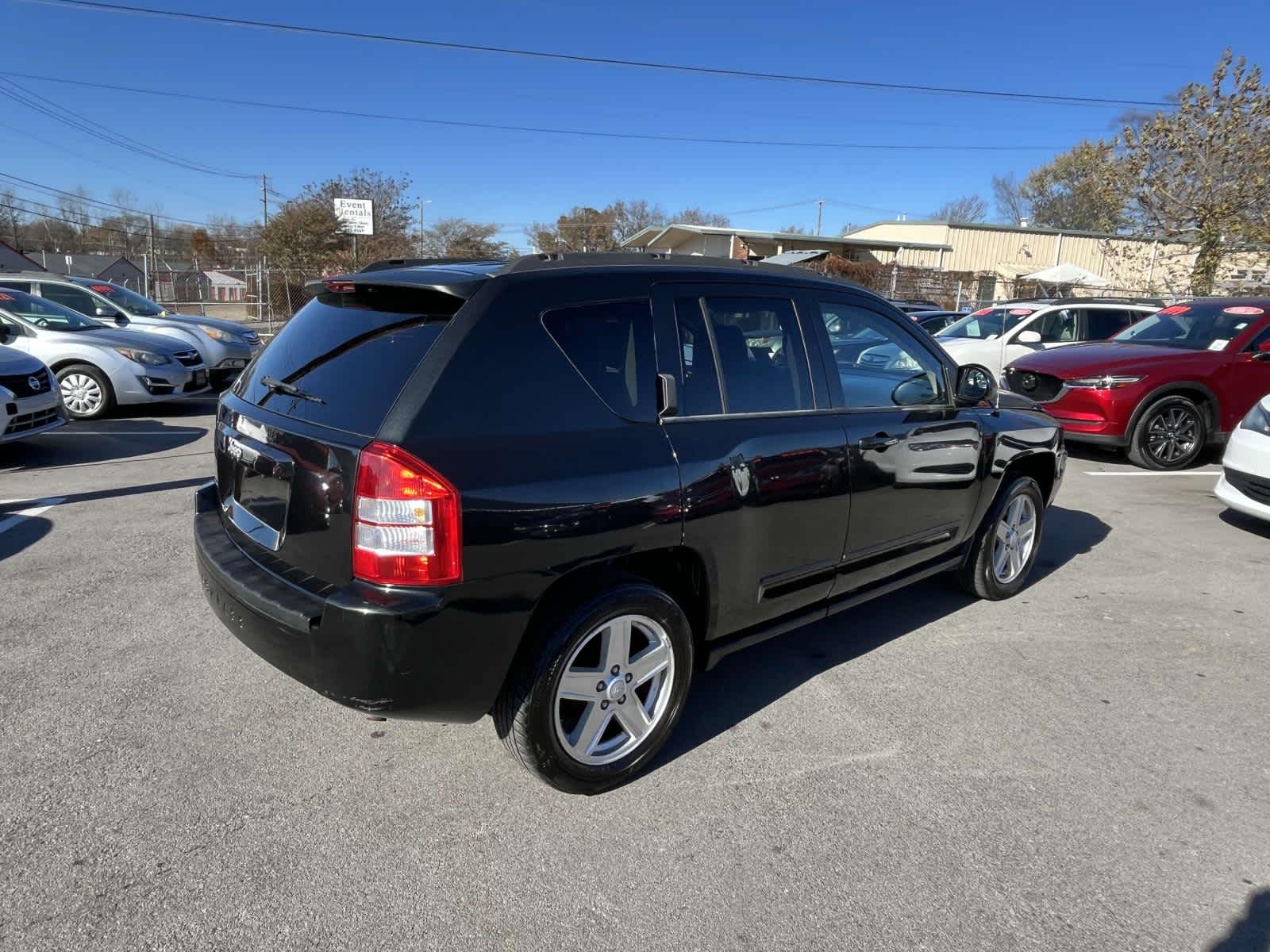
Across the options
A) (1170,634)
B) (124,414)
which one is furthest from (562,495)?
(124,414)

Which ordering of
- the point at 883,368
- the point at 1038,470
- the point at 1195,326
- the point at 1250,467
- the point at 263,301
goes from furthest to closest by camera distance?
the point at 263,301, the point at 1195,326, the point at 1250,467, the point at 1038,470, the point at 883,368

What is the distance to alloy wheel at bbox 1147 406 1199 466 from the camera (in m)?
8.72

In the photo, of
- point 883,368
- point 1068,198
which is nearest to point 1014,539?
point 883,368

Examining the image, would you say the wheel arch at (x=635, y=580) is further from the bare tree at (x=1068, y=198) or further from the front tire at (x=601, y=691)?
the bare tree at (x=1068, y=198)

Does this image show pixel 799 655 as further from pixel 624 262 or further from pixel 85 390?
pixel 85 390

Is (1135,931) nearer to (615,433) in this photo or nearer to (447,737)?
(615,433)

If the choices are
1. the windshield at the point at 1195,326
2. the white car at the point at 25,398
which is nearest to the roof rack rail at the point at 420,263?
the white car at the point at 25,398

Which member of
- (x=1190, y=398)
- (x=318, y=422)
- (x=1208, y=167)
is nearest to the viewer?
(x=318, y=422)

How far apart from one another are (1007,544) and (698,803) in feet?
9.58

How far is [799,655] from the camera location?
4109 millimetres

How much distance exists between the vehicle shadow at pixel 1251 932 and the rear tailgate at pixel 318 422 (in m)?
2.76

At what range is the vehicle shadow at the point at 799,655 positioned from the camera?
345 centimetres

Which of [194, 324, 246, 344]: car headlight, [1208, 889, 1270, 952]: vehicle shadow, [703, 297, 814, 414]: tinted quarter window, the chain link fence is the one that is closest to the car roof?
[703, 297, 814, 414]: tinted quarter window

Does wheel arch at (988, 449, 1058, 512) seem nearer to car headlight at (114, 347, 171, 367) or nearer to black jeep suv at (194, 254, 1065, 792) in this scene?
black jeep suv at (194, 254, 1065, 792)
